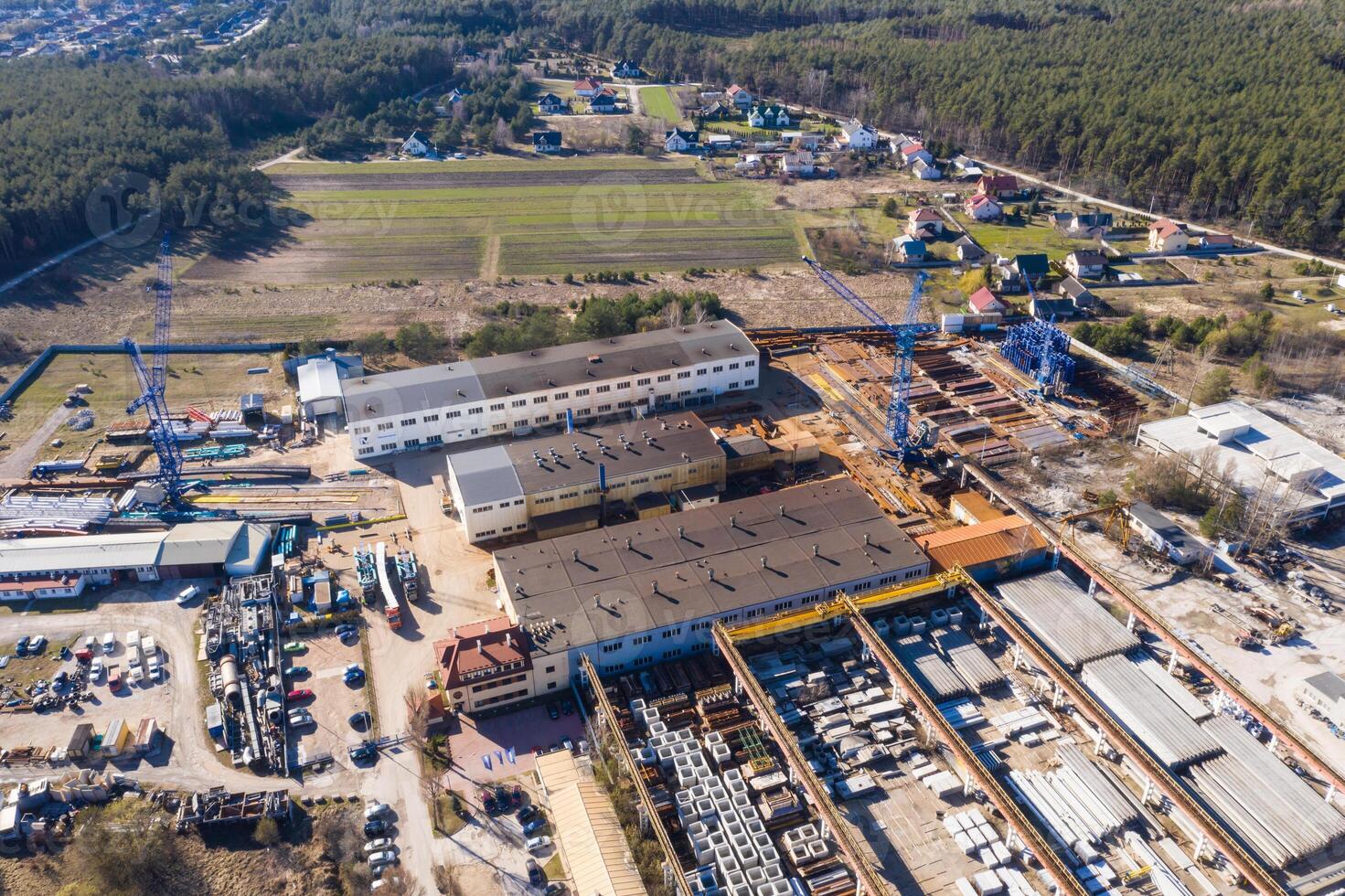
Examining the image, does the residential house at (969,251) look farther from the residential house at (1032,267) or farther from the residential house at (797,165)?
the residential house at (797,165)

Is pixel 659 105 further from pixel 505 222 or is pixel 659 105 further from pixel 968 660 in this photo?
pixel 968 660

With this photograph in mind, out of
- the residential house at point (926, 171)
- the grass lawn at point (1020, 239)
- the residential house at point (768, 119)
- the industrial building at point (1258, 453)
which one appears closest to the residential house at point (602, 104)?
the residential house at point (768, 119)

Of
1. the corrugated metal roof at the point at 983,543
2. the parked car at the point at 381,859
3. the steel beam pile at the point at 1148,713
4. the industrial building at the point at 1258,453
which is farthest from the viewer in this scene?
the industrial building at the point at 1258,453

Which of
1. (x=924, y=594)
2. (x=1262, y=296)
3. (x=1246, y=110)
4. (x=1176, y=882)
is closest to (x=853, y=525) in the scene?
(x=924, y=594)

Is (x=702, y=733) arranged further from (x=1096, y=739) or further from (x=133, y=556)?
(x=133, y=556)

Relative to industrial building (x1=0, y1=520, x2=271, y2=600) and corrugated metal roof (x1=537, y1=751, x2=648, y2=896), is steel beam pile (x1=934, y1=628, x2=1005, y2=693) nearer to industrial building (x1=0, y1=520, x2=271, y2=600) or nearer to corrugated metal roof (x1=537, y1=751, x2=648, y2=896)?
corrugated metal roof (x1=537, y1=751, x2=648, y2=896)

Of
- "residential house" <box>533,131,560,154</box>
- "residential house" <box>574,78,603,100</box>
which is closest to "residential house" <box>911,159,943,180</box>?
"residential house" <box>533,131,560,154</box>
